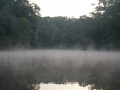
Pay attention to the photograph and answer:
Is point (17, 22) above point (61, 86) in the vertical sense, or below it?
above

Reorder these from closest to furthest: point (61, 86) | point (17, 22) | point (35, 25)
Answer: point (61, 86) < point (17, 22) < point (35, 25)

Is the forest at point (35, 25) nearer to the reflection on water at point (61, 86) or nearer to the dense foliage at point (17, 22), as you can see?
the dense foliage at point (17, 22)

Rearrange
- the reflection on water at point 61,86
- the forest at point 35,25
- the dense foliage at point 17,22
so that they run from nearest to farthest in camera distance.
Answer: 1. the reflection on water at point 61,86
2. the dense foliage at point 17,22
3. the forest at point 35,25

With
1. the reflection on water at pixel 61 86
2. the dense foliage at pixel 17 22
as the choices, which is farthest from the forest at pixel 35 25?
the reflection on water at pixel 61 86

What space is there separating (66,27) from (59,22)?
3294mm

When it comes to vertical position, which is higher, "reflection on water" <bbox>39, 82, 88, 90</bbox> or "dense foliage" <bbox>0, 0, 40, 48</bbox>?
"dense foliage" <bbox>0, 0, 40, 48</bbox>

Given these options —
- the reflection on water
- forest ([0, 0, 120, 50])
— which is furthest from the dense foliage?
the reflection on water

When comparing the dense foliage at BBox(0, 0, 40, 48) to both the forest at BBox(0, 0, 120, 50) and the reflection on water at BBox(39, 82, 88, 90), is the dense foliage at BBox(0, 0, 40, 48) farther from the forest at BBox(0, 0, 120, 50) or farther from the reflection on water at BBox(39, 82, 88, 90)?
the reflection on water at BBox(39, 82, 88, 90)

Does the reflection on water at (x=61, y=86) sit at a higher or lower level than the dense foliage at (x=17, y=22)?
lower

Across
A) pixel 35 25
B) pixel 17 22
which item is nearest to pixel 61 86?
pixel 17 22

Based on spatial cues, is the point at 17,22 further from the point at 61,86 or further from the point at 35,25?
the point at 61,86

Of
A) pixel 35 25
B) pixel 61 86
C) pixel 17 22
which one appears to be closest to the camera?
pixel 61 86

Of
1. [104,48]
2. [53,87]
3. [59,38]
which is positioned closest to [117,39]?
[104,48]

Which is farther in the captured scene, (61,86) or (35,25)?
(35,25)
